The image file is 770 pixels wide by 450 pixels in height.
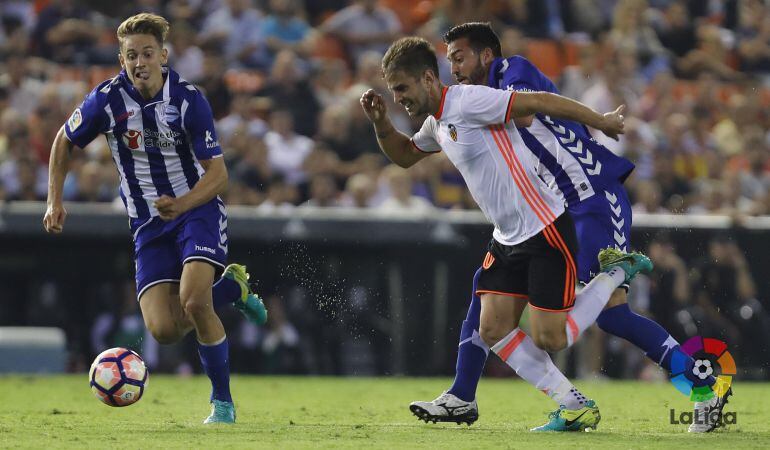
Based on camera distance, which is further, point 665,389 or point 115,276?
point 115,276

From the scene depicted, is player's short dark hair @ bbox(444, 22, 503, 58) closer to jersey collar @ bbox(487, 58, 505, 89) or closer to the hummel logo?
jersey collar @ bbox(487, 58, 505, 89)

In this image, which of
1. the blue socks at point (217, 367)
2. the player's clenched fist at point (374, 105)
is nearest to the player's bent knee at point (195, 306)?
the blue socks at point (217, 367)

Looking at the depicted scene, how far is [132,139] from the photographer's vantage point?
7441mm

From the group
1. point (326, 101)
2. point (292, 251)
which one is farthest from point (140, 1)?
point (292, 251)

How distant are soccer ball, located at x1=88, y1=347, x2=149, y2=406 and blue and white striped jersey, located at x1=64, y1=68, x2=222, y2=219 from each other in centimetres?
91

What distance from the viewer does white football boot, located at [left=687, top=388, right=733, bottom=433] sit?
6.82 meters

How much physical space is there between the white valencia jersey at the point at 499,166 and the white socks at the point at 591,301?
466 mm

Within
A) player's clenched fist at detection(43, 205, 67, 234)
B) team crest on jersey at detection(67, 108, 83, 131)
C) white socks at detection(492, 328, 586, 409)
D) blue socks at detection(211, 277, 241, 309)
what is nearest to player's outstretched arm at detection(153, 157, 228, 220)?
player's clenched fist at detection(43, 205, 67, 234)

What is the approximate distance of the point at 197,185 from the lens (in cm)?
721

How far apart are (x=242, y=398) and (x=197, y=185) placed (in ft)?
9.23

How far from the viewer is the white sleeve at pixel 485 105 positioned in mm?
6516

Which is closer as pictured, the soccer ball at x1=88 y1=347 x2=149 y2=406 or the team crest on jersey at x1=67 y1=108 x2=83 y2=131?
the soccer ball at x1=88 y1=347 x2=149 y2=406

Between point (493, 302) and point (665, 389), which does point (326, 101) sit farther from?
point (493, 302)

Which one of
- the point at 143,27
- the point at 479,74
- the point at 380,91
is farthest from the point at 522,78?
the point at 380,91
